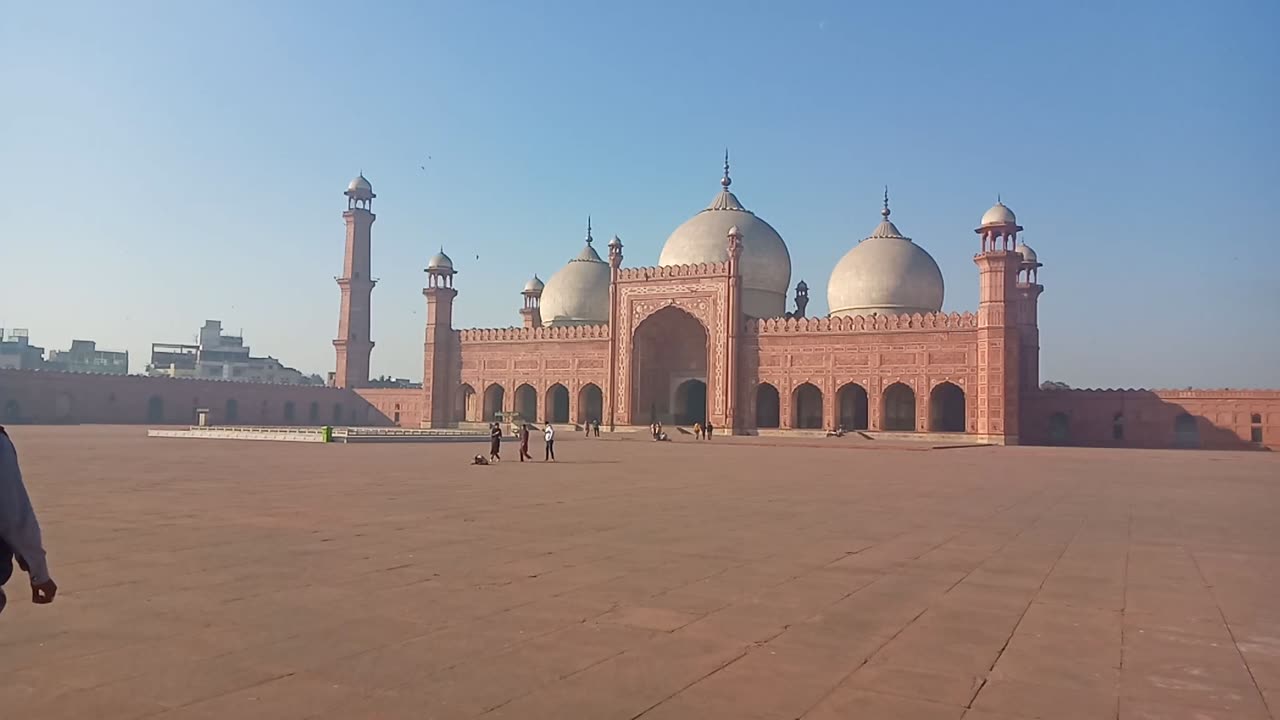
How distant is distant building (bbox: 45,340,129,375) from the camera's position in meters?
56.8

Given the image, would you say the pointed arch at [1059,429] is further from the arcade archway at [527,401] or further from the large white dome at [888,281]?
the arcade archway at [527,401]

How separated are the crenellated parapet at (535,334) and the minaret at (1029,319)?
14.2m

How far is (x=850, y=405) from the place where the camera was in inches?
1174

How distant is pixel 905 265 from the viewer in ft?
107

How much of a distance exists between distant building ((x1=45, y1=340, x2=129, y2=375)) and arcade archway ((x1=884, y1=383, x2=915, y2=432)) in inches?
1895

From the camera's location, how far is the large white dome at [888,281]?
32.4m

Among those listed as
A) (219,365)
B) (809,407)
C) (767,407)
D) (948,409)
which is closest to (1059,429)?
(948,409)

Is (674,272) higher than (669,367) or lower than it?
higher

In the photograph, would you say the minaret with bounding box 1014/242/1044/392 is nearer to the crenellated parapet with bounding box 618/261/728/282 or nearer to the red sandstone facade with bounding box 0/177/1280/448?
the red sandstone facade with bounding box 0/177/1280/448

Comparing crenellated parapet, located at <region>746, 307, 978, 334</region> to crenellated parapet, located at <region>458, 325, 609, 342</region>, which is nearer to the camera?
crenellated parapet, located at <region>746, 307, 978, 334</region>

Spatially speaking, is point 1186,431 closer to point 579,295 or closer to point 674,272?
point 674,272

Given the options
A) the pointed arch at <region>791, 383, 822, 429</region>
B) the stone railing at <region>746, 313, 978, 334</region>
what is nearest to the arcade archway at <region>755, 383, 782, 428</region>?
the pointed arch at <region>791, 383, 822, 429</region>

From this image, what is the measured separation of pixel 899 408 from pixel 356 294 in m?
24.4

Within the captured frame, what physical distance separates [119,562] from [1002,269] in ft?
82.0
